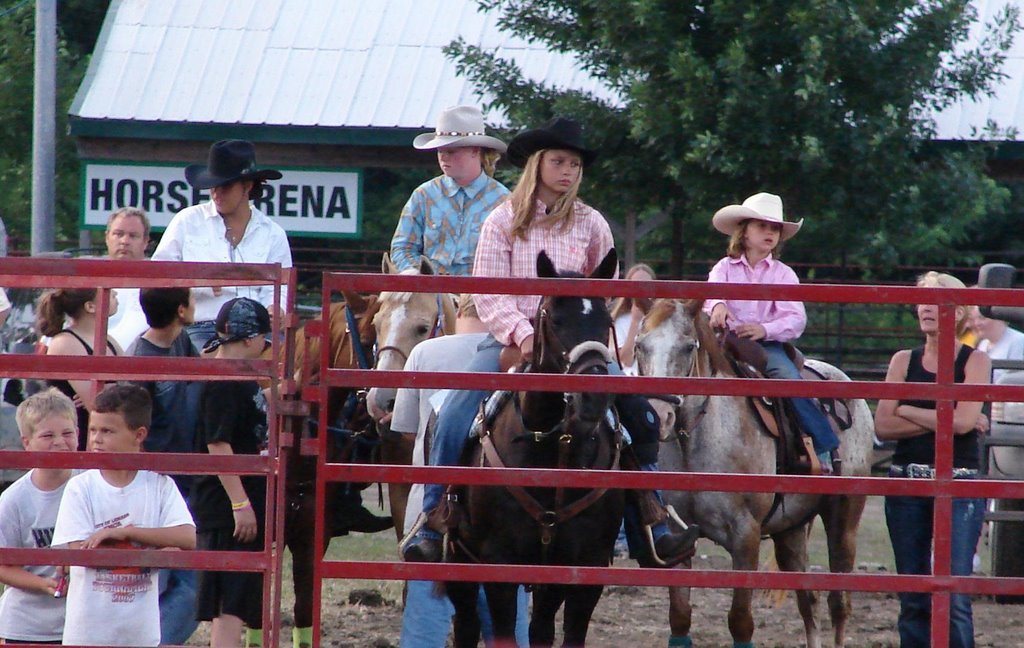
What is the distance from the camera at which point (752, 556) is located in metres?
7.96

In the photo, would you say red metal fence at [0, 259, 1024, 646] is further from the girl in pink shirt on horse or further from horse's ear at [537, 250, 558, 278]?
the girl in pink shirt on horse

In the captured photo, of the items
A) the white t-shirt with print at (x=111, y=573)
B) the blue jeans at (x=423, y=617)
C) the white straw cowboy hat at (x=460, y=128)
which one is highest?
the white straw cowboy hat at (x=460, y=128)

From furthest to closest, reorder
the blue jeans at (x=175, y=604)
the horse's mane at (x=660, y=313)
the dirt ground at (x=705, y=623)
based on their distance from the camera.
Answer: the dirt ground at (x=705, y=623), the horse's mane at (x=660, y=313), the blue jeans at (x=175, y=604)

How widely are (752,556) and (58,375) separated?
4189 millimetres

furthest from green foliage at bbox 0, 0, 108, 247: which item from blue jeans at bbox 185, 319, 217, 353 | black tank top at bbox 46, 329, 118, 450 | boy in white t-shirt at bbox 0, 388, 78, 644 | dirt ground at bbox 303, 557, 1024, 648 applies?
boy in white t-shirt at bbox 0, 388, 78, 644

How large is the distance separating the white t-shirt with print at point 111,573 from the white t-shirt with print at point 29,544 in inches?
10.2

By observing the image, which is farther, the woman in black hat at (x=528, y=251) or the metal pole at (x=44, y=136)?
the metal pole at (x=44, y=136)

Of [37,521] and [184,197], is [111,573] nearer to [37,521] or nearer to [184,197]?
[37,521]

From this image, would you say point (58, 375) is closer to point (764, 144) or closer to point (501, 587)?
point (501, 587)

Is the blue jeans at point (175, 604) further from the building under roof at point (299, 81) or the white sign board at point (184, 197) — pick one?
the building under roof at point (299, 81)

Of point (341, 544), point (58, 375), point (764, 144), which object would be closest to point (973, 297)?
point (58, 375)

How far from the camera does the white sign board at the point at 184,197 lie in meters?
15.5

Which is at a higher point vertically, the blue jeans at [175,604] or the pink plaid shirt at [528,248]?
the pink plaid shirt at [528,248]

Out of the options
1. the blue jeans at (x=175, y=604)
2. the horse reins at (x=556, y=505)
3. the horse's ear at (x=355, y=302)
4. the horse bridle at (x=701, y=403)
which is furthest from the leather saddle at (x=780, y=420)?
the blue jeans at (x=175, y=604)
